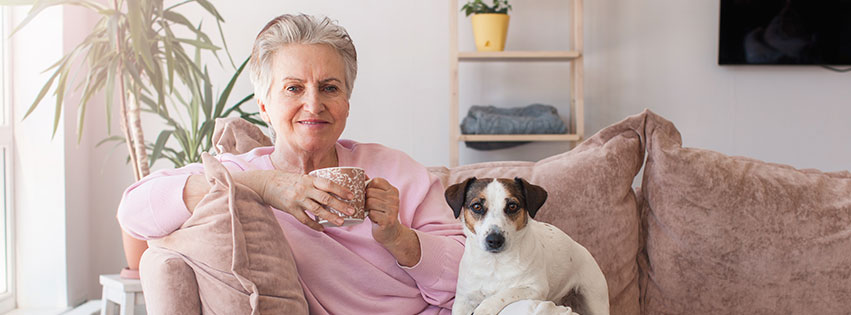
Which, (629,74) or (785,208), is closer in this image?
(785,208)

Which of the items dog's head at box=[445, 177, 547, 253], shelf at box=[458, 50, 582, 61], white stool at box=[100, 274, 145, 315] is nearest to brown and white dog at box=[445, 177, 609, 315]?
dog's head at box=[445, 177, 547, 253]

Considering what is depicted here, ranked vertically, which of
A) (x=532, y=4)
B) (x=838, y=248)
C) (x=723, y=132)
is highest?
(x=532, y=4)

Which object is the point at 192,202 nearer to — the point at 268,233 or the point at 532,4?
the point at 268,233

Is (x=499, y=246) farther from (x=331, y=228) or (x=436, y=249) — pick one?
(x=331, y=228)

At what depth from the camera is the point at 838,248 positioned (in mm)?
1726

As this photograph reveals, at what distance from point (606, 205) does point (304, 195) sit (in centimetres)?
104

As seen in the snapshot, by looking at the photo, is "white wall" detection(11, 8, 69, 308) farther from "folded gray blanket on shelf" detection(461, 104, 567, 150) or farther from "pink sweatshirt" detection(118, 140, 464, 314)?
"folded gray blanket on shelf" detection(461, 104, 567, 150)

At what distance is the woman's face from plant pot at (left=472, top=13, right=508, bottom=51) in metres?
1.40

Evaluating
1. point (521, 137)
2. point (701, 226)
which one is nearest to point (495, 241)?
point (701, 226)

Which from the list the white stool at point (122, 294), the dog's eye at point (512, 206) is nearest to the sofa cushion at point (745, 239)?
the dog's eye at point (512, 206)

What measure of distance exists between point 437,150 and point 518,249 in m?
1.71

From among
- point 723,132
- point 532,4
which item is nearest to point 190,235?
point 532,4

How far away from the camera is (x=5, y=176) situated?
8.10 ft

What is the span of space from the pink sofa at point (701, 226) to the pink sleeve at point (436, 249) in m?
0.43
